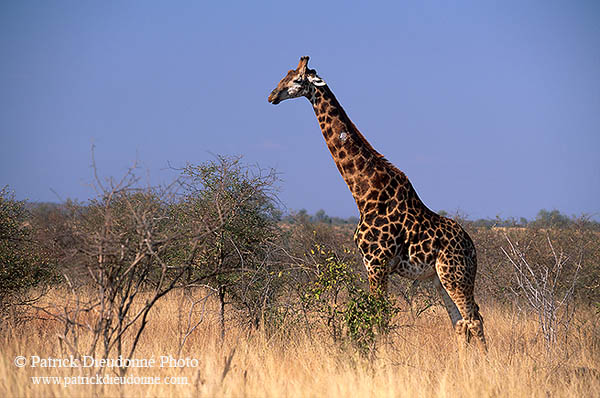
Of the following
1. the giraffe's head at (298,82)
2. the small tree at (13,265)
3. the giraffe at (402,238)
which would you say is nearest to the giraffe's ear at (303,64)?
the giraffe's head at (298,82)

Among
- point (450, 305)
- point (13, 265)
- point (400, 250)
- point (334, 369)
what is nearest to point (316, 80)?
point (400, 250)

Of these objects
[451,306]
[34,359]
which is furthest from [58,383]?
[451,306]

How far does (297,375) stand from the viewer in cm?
651

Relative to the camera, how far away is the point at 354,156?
7863 mm

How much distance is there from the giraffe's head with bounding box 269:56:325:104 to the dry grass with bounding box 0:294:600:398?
3.31m

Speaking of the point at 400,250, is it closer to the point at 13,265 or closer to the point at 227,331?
Answer: the point at 227,331

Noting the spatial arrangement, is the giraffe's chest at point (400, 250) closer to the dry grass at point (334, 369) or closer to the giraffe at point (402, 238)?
the giraffe at point (402, 238)

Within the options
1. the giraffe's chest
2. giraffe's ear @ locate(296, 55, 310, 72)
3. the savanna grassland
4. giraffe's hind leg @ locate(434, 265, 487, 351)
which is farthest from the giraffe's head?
giraffe's hind leg @ locate(434, 265, 487, 351)

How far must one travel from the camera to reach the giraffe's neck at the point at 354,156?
7.68 meters

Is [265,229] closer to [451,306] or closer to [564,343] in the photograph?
[451,306]

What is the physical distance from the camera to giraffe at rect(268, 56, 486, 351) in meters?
7.42

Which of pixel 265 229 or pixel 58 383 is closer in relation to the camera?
pixel 58 383

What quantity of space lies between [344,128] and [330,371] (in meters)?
3.30

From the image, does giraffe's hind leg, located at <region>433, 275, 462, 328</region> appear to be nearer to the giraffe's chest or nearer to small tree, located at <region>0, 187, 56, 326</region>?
the giraffe's chest
